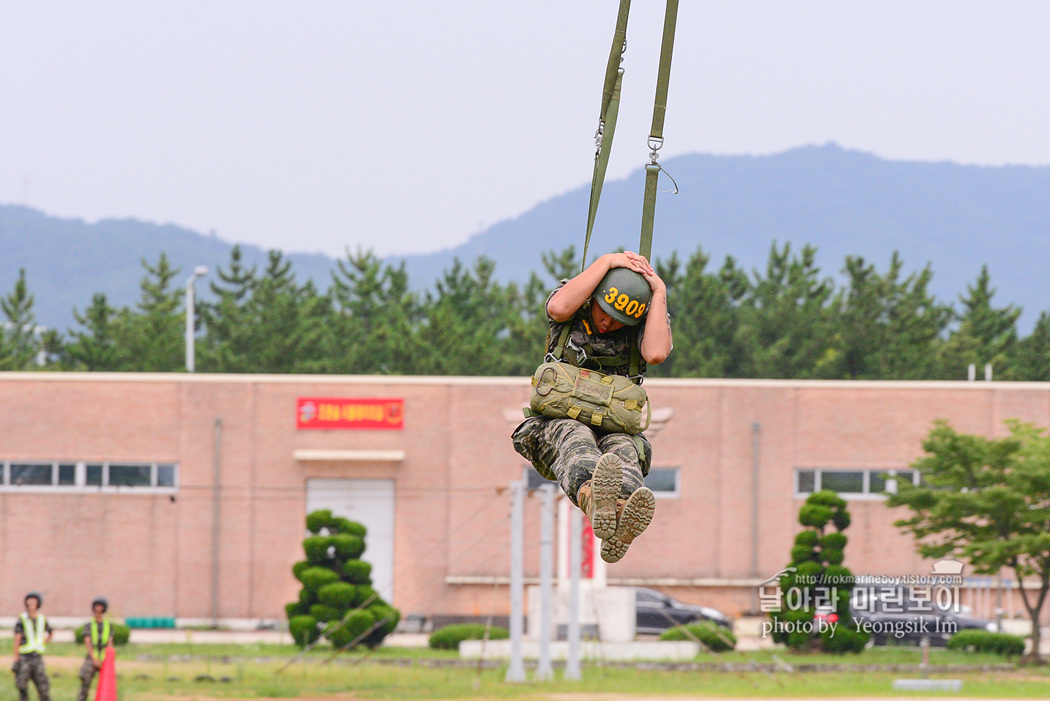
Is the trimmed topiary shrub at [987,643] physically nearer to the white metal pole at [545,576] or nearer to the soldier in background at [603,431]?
the white metal pole at [545,576]

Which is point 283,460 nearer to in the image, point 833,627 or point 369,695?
point 369,695

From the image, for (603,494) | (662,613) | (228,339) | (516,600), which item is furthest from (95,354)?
(603,494)

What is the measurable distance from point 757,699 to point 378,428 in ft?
60.6

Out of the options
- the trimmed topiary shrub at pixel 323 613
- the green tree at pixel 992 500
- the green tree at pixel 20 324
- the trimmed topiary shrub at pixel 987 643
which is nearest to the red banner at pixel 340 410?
the trimmed topiary shrub at pixel 323 613

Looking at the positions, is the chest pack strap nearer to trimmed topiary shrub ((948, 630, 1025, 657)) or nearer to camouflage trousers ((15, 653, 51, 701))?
camouflage trousers ((15, 653, 51, 701))

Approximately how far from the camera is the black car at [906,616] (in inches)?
1478

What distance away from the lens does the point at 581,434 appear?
9.32 metres

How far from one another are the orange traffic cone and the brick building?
21.5m

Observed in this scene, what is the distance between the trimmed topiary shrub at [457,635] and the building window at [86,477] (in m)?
10.5

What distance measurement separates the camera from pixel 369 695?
32562 mm

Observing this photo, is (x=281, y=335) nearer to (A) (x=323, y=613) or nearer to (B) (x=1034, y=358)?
(A) (x=323, y=613)

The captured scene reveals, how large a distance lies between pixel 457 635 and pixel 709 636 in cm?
753

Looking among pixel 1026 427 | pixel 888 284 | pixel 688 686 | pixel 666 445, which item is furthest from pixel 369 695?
pixel 888 284

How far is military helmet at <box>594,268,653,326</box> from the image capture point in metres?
9.05
